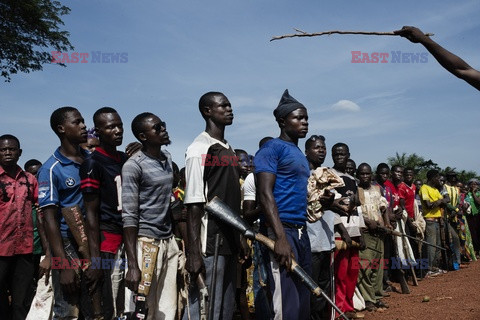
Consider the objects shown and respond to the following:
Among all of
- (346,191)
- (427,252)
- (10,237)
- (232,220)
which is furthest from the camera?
(427,252)

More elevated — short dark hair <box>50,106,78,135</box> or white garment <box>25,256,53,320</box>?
short dark hair <box>50,106,78,135</box>

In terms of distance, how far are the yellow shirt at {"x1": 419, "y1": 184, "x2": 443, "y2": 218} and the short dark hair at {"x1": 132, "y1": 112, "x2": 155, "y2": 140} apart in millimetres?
8395

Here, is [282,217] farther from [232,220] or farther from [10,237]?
[10,237]

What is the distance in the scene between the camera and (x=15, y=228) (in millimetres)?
4883

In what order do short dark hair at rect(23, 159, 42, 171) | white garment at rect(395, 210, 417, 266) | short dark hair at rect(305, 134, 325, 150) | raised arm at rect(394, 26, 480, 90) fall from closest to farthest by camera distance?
raised arm at rect(394, 26, 480, 90), short dark hair at rect(305, 134, 325, 150), short dark hair at rect(23, 159, 42, 171), white garment at rect(395, 210, 417, 266)

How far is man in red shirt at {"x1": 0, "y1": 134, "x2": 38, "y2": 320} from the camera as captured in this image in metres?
4.82

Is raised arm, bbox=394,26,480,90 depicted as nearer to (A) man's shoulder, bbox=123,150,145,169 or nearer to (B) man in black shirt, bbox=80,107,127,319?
(A) man's shoulder, bbox=123,150,145,169

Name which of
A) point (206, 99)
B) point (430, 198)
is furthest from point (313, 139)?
point (430, 198)

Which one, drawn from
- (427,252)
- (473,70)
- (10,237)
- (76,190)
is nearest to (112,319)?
(76,190)

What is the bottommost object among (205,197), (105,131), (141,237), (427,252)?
(427,252)

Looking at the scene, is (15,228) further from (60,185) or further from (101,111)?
(101,111)

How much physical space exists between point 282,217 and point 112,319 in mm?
1558

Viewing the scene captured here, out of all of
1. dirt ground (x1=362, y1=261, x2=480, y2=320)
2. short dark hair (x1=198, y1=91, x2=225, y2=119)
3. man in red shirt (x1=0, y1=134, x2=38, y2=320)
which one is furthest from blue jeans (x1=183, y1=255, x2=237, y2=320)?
dirt ground (x1=362, y1=261, x2=480, y2=320)

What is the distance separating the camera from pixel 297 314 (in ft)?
11.8
